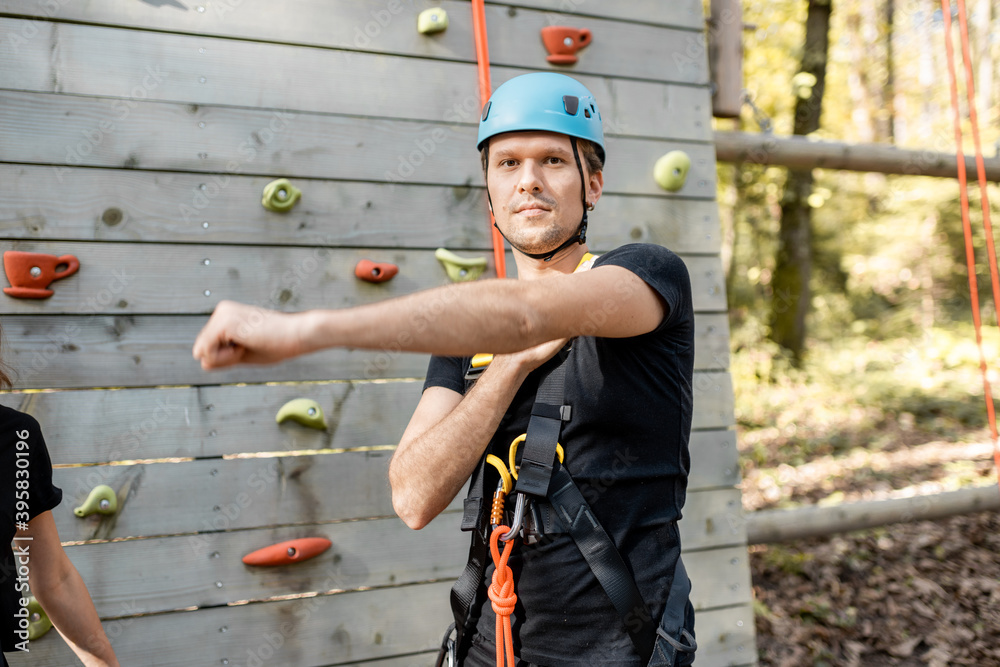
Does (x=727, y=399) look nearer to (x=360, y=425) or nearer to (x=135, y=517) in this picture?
(x=360, y=425)

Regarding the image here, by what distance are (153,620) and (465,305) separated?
5.77 feet

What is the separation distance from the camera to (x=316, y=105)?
2.43 m

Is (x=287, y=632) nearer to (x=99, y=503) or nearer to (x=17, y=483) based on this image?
(x=99, y=503)

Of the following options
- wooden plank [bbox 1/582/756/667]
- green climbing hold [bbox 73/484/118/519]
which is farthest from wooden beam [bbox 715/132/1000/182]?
green climbing hold [bbox 73/484/118/519]

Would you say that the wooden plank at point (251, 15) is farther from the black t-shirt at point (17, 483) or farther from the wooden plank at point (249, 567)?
the wooden plank at point (249, 567)

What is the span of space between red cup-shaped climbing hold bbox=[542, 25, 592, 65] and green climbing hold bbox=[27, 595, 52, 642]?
2.53m

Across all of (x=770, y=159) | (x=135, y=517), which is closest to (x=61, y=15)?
(x=135, y=517)

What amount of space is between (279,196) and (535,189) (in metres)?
1.02

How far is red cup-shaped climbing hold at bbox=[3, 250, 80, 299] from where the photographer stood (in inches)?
81.2

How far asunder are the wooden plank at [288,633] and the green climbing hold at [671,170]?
5.81ft

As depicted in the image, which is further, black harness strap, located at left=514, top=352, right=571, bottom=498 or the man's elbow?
the man's elbow

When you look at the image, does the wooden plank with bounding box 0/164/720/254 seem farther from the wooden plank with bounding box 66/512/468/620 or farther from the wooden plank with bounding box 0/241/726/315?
the wooden plank with bounding box 66/512/468/620

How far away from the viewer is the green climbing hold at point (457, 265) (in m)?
2.51

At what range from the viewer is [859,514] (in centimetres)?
376
